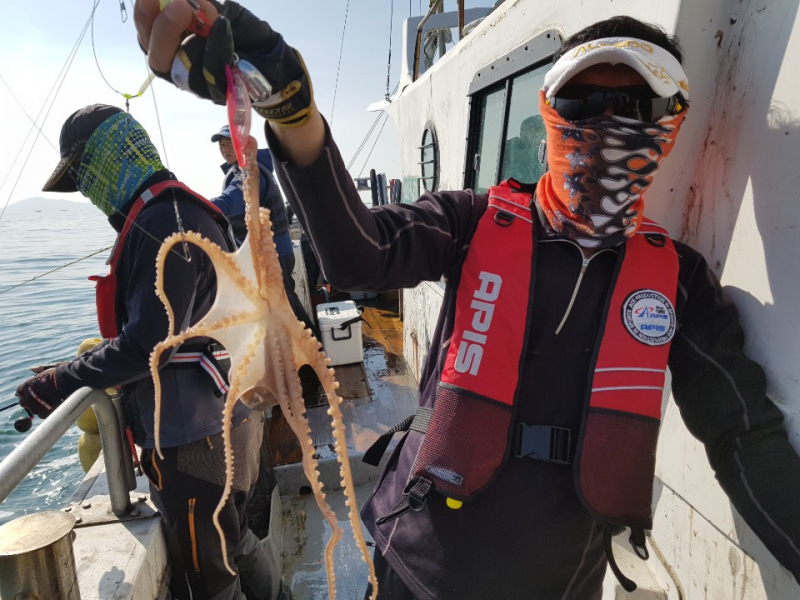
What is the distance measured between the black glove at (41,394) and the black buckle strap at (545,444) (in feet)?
6.91

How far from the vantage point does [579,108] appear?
1.52 m

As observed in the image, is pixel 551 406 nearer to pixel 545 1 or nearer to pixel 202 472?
pixel 202 472

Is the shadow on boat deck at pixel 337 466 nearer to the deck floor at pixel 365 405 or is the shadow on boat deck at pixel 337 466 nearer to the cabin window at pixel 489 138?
the deck floor at pixel 365 405

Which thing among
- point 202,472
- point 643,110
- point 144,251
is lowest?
point 202,472

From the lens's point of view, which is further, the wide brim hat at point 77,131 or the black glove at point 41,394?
the black glove at point 41,394

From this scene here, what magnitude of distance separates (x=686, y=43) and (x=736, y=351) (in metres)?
1.15

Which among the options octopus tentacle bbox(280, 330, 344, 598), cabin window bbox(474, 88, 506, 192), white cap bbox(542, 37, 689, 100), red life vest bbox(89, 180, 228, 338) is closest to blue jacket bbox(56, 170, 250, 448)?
red life vest bbox(89, 180, 228, 338)

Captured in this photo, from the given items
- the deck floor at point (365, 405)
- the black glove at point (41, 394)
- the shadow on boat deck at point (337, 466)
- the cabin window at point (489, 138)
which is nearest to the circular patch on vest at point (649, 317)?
the cabin window at point (489, 138)

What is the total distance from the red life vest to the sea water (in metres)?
1.95

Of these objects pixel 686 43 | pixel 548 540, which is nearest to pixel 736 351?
pixel 548 540

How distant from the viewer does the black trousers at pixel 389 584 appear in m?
1.58

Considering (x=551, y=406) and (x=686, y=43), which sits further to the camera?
(x=686, y=43)

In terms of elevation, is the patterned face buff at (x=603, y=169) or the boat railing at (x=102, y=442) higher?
the patterned face buff at (x=603, y=169)

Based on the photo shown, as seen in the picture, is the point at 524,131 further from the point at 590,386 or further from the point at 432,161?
the point at 432,161
